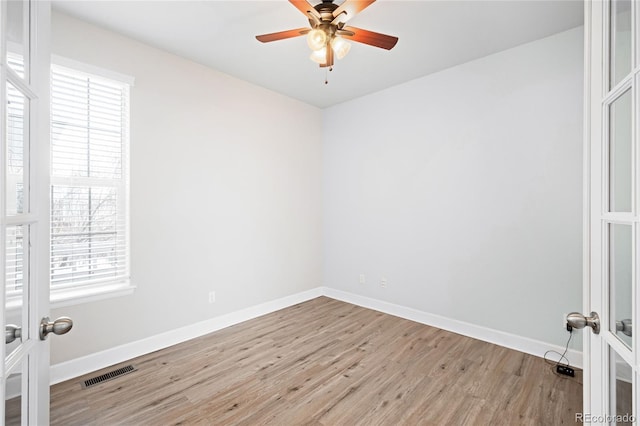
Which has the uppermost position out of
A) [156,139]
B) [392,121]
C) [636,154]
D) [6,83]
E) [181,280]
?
[392,121]

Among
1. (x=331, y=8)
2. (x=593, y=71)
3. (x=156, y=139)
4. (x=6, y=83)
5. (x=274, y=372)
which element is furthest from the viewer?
(x=156, y=139)

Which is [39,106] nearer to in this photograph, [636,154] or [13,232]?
[13,232]

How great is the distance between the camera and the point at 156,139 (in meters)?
2.74

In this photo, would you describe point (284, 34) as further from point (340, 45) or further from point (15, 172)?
point (15, 172)

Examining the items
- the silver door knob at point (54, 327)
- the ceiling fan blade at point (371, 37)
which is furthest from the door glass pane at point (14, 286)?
the ceiling fan blade at point (371, 37)

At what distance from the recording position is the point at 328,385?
222cm

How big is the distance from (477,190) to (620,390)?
2.40 m

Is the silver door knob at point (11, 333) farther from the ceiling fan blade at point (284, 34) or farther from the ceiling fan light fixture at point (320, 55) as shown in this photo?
the ceiling fan light fixture at point (320, 55)

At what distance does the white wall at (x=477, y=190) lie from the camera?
8.30 ft

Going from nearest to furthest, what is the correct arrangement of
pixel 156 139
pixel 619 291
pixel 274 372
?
1. pixel 619 291
2. pixel 274 372
3. pixel 156 139

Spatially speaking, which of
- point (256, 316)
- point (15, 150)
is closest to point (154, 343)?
point (256, 316)

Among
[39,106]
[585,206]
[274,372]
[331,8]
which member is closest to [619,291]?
[585,206]

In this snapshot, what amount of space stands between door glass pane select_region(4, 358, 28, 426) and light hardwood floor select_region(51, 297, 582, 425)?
4.46 feet

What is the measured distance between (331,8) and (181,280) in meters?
2.71
